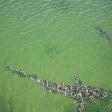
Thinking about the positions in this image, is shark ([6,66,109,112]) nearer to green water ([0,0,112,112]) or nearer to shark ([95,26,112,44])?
green water ([0,0,112,112])

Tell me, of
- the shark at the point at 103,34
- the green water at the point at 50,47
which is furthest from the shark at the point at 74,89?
the shark at the point at 103,34

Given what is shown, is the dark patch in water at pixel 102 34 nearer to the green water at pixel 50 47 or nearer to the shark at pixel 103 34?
the shark at pixel 103 34

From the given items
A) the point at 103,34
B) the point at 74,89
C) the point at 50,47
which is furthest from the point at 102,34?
the point at 74,89

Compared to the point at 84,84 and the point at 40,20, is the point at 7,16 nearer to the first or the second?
the point at 40,20

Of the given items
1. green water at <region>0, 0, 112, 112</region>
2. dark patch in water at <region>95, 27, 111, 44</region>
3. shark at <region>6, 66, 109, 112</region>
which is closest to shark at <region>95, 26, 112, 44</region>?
dark patch in water at <region>95, 27, 111, 44</region>

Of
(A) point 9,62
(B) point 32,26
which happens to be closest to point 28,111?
(A) point 9,62

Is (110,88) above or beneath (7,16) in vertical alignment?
beneath
